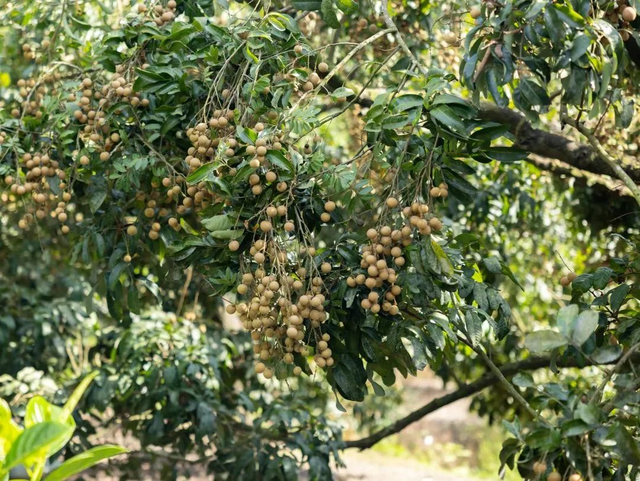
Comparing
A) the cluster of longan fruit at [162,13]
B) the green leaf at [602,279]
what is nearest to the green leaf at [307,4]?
the cluster of longan fruit at [162,13]

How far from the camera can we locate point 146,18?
79.0 inches

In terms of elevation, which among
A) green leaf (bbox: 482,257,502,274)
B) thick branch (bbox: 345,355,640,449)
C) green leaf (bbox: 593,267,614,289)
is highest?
green leaf (bbox: 482,257,502,274)

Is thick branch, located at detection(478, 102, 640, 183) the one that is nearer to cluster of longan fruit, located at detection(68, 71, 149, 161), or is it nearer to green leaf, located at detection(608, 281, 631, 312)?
green leaf, located at detection(608, 281, 631, 312)

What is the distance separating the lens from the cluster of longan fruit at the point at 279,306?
1506mm

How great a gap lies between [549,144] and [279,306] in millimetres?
1239

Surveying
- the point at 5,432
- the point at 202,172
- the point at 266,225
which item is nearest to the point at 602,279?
the point at 266,225

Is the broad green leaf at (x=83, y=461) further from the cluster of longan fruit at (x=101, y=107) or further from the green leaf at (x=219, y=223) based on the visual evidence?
the cluster of longan fruit at (x=101, y=107)

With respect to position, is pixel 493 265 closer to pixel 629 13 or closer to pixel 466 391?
pixel 629 13

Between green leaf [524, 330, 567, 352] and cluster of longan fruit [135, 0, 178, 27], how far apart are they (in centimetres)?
124

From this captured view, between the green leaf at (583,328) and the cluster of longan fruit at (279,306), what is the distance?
443 millimetres

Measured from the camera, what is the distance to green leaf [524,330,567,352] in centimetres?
128

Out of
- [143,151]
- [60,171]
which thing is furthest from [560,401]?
[60,171]

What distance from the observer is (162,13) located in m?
2.09

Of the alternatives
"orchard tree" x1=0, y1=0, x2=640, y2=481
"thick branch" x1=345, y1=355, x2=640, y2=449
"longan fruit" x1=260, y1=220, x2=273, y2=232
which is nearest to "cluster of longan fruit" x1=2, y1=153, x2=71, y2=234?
"orchard tree" x1=0, y1=0, x2=640, y2=481
